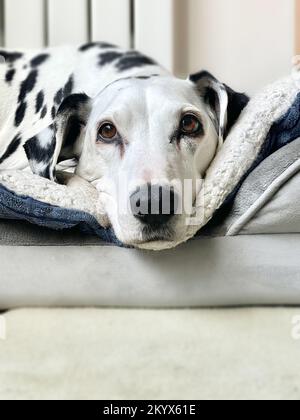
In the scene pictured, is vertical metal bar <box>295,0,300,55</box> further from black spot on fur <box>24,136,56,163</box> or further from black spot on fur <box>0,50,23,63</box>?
black spot on fur <box>24,136,56,163</box>

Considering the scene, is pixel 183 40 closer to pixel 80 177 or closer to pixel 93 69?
pixel 93 69

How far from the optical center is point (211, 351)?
38.7 inches

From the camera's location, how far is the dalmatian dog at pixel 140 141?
990 millimetres

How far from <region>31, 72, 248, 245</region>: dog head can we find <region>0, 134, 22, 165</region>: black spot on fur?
39cm

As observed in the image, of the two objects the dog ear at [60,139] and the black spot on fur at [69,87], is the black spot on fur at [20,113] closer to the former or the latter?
the black spot on fur at [69,87]

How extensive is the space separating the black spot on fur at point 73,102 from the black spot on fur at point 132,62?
0.38m

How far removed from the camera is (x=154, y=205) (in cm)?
96

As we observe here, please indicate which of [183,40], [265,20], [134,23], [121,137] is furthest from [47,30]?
[121,137]

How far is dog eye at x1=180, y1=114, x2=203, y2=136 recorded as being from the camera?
121cm

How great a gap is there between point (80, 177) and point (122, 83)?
23cm

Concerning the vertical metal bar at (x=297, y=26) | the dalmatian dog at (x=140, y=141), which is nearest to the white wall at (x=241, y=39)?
the vertical metal bar at (x=297, y=26)

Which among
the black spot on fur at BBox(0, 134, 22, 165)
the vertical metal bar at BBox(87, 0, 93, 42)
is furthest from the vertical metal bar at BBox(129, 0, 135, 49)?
the black spot on fur at BBox(0, 134, 22, 165)

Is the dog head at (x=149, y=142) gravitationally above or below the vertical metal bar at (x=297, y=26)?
below

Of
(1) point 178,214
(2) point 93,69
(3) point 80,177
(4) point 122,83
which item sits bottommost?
(1) point 178,214
